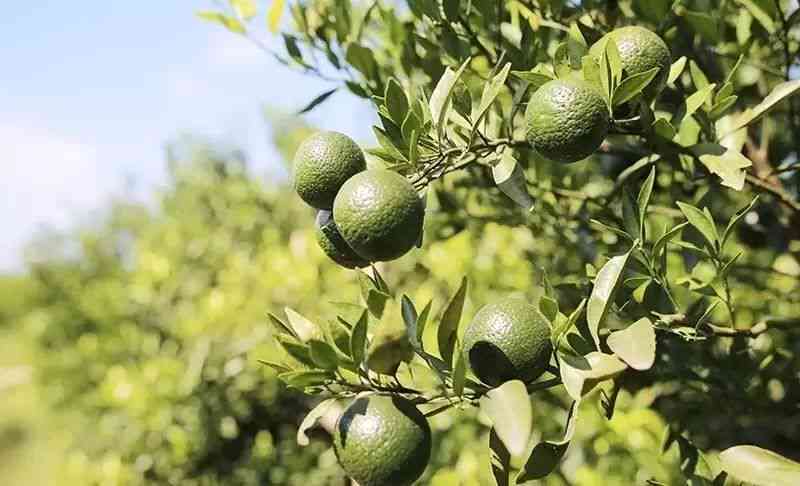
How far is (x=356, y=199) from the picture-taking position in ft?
2.26

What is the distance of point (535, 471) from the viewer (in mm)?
676

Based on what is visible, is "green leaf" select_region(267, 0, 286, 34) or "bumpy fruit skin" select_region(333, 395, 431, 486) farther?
"green leaf" select_region(267, 0, 286, 34)

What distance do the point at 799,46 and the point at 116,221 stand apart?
5597 millimetres

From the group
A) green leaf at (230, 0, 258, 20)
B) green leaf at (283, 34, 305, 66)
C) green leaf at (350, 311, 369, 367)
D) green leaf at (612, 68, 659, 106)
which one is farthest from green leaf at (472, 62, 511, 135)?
green leaf at (230, 0, 258, 20)

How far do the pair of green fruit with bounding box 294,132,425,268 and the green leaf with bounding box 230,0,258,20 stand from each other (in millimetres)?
557

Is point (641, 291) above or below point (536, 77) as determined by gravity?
below

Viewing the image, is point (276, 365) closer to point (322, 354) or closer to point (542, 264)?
point (322, 354)

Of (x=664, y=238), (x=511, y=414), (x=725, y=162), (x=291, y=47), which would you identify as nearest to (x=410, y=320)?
(x=511, y=414)

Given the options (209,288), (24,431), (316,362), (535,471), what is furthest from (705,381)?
(24,431)

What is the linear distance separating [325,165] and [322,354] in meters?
0.21

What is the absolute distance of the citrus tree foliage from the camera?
66cm

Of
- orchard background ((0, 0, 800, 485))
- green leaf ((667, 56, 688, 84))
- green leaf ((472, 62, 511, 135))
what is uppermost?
green leaf ((472, 62, 511, 135))

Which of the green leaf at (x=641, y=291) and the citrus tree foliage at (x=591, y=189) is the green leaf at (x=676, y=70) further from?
the green leaf at (x=641, y=291)

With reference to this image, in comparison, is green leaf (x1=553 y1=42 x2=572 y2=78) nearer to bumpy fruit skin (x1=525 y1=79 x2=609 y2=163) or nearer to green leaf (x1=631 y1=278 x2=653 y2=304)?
bumpy fruit skin (x1=525 y1=79 x2=609 y2=163)
